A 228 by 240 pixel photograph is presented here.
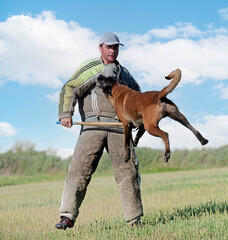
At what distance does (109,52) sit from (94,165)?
171cm

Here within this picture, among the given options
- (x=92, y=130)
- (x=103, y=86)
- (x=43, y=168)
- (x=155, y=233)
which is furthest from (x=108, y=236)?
(x=43, y=168)

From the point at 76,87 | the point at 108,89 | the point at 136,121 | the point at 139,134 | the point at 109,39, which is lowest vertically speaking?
the point at 139,134

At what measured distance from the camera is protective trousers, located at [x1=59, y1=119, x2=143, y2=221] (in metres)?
5.59

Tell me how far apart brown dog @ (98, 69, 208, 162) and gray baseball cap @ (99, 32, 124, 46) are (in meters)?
0.94

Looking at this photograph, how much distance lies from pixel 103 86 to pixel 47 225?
9.87 ft

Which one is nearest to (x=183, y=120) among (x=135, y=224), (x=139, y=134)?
(x=139, y=134)

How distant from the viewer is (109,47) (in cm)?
561

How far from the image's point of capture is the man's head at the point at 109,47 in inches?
217

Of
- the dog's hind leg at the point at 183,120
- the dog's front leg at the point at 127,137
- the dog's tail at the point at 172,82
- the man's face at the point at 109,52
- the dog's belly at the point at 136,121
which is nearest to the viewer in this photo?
the dog's tail at the point at 172,82

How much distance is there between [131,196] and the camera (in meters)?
5.61

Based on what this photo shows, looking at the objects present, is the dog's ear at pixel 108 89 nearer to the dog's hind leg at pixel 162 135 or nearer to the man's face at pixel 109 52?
the man's face at pixel 109 52

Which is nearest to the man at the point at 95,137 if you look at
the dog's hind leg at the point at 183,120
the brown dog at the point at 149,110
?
the brown dog at the point at 149,110

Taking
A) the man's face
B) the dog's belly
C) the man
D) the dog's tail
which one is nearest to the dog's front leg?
the dog's belly

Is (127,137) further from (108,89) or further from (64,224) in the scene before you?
(64,224)
